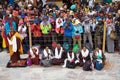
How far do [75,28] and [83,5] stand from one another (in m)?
3.80

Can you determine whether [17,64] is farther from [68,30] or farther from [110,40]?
[110,40]

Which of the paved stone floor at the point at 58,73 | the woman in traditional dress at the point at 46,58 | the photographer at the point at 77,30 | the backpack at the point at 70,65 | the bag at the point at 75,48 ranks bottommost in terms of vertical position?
the paved stone floor at the point at 58,73

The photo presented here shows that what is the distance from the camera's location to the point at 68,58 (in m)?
17.8

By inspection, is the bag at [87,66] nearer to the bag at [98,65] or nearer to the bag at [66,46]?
the bag at [98,65]

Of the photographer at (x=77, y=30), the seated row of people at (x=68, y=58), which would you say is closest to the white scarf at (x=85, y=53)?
the seated row of people at (x=68, y=58)

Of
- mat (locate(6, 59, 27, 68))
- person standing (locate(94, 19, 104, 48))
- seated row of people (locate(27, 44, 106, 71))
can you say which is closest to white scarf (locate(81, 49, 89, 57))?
seated row of people (locate(27, 44, 106, 71))

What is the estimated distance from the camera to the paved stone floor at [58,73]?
1662cm

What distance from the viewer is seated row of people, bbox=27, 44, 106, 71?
17447 millimetres

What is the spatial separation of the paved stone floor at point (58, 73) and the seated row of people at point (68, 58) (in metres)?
0.23

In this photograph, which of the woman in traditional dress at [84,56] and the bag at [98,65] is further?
the woman in traditional dress at [84,56]

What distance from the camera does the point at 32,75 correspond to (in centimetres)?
1700

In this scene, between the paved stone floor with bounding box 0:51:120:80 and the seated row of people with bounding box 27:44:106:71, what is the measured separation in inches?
9.2

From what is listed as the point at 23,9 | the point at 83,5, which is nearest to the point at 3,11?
the point at 23,9

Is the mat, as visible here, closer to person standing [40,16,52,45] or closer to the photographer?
person standing [40,16,52,45]
